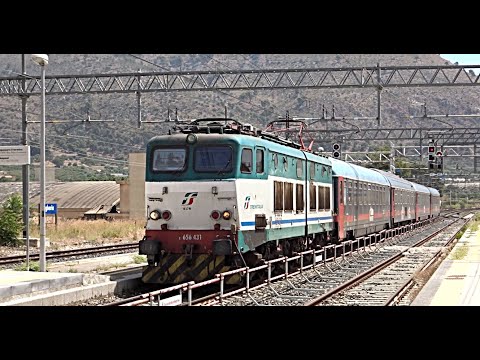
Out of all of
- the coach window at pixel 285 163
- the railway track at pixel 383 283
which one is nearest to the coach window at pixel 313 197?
the railway track at pixel 383 283

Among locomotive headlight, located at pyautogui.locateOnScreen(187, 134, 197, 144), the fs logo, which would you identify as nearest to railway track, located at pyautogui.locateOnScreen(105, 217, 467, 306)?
the fs logo

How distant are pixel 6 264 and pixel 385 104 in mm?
173561

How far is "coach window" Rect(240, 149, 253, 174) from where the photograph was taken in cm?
1602

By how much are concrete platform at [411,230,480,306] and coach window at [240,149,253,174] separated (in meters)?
4.32

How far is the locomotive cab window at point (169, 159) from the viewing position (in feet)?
53.3

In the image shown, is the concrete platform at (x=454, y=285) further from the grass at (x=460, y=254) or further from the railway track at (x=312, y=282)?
the railway track at (x=312, y=282)

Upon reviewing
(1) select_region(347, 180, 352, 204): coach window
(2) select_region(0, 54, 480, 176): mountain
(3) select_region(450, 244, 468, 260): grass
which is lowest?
(3) select_region(450, 244, 468, 260): grass

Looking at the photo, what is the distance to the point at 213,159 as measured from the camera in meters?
16.1

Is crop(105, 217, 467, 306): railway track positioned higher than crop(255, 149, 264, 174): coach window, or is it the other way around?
crop(255, 149, 264, 174): coach window

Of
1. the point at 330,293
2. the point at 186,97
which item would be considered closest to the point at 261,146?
the point at 330,293

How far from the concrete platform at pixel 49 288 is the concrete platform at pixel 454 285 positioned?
651 cm

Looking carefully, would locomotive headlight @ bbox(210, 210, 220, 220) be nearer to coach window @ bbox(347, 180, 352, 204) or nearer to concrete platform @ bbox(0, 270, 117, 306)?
concrete platform @ bbox(0, 270, 117, 306)
